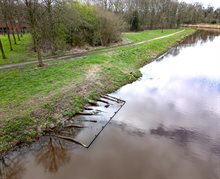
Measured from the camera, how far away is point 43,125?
985cm

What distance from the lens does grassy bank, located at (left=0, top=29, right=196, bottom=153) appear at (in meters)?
9.47

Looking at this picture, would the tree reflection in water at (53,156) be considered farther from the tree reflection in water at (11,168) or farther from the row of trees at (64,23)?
the row of trees at (64,23)

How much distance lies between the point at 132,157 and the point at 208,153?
353 cm

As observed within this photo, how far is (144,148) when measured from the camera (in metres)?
8.70

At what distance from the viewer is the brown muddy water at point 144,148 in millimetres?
7449

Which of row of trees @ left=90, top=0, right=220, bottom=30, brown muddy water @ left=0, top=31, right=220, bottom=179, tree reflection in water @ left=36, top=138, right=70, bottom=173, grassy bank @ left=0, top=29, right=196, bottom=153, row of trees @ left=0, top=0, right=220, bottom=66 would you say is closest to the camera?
brown muddy water @ left=0, top=31, right=220, bottom=179

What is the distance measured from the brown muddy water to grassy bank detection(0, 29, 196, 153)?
116 cm

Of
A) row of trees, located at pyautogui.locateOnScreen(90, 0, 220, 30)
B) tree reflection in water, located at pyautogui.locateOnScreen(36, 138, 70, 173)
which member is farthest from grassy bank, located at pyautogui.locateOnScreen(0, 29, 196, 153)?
row of trees, located at pyautogui.locateOnScreen(90, 0, 220, 30)

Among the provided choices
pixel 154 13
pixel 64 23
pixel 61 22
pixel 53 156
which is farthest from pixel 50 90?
pixel 154 13

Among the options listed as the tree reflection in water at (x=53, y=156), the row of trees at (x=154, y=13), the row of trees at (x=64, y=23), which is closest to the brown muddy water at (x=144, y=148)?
the tree reflection in water at (x=53, y=156)

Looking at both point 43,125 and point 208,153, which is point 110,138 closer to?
point 43,125

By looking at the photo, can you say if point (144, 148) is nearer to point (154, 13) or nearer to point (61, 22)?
point (61, 22)

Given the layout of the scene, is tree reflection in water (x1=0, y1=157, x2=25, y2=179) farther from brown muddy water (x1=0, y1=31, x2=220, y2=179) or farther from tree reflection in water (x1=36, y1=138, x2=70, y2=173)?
tree reflection in water (x1=36, y1=138, x2=70, y2=173)

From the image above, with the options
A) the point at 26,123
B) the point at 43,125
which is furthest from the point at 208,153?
the point at 26,123
